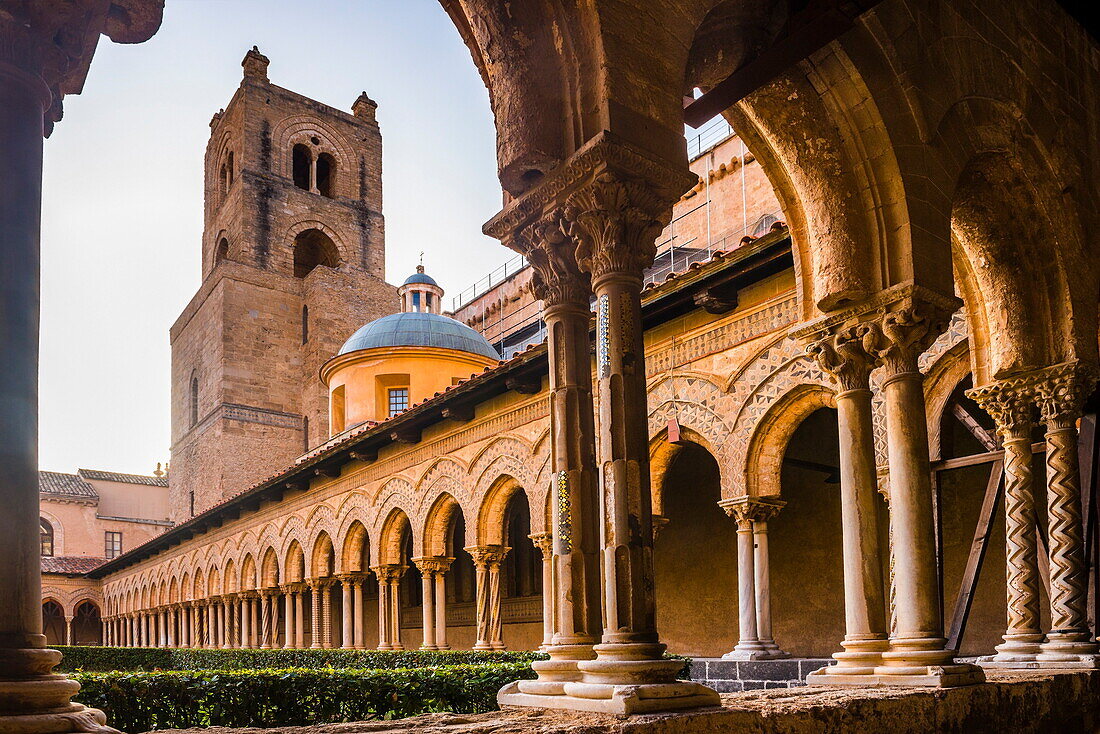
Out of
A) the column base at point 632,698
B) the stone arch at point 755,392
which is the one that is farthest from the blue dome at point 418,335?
the column base at point 632,698

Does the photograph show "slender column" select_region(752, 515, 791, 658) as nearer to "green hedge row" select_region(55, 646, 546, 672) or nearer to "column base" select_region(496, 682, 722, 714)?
"green hedge row" select_region(55, 646, 546, 672)

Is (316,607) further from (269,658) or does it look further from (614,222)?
(614,222)

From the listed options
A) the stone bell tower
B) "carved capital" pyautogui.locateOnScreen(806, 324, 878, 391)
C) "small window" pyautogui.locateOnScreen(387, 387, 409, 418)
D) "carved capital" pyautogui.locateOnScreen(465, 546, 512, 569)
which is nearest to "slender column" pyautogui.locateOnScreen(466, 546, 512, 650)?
"carved capital" pyautogui.locateOnScreen(465, 546, 512, 569)

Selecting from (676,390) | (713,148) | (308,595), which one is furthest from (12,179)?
(308,595)

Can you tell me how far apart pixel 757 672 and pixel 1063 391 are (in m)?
5.10

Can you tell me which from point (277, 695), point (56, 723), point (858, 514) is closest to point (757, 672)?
point (277, 695)

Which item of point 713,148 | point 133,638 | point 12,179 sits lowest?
point 133,638

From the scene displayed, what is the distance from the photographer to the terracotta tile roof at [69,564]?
4345cm

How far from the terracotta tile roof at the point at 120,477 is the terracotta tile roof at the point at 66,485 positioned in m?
1.19

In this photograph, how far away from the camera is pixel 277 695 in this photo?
9.54 m

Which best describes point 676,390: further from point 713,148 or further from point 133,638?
point 133,638

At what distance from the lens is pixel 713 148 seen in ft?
76.8

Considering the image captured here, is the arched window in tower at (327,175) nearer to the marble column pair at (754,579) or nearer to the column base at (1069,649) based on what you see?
the marble column pair at (754,579)

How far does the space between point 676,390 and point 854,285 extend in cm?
679
